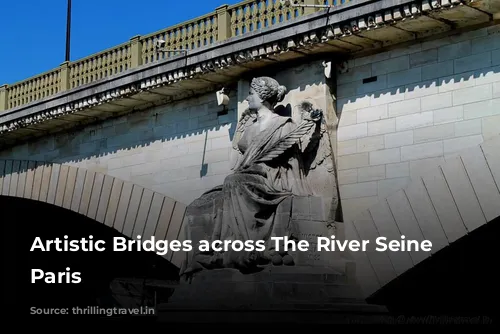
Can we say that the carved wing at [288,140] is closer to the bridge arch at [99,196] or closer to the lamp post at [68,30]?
the bridge arch at [99,196]

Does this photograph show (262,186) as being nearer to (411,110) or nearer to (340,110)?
(340,110)

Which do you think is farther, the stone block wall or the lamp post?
the lamp post

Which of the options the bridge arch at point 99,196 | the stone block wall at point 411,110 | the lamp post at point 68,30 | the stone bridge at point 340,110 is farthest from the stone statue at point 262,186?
the lamp post at point 68,30

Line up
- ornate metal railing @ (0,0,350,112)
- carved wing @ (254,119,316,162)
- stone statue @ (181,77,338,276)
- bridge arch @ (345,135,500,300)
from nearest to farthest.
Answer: bridge arch @ (345,135,500,300) < stone statue @ (181,77,338,276) < carved wing @ (254,119,316,162) < ornate metal railing @ (0,0,350,112)

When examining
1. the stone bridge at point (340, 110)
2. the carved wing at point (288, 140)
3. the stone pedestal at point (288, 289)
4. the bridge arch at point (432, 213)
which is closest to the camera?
the bridge arch at point (432, 213)

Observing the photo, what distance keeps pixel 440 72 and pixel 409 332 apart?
167 inches

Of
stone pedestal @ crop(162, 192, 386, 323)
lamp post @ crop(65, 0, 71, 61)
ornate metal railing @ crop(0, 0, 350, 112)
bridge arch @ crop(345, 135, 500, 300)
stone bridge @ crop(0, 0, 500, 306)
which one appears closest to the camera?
bridge arch @ crop(345, 135, 500, 300)

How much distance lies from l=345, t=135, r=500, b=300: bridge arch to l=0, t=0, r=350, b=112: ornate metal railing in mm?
3531

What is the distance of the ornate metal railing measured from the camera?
16984 millimetres

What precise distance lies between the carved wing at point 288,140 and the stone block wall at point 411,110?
75cm

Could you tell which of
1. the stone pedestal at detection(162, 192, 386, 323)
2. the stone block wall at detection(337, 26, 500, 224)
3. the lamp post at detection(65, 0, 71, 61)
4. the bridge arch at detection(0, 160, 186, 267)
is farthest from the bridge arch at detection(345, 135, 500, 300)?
the lamp post at detection(65, 0, 71, 61)

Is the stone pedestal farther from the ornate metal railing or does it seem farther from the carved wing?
the ornate metal railing

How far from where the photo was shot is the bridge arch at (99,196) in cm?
1925

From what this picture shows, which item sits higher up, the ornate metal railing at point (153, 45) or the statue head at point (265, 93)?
the ornate metal railing at point (153, 45)
